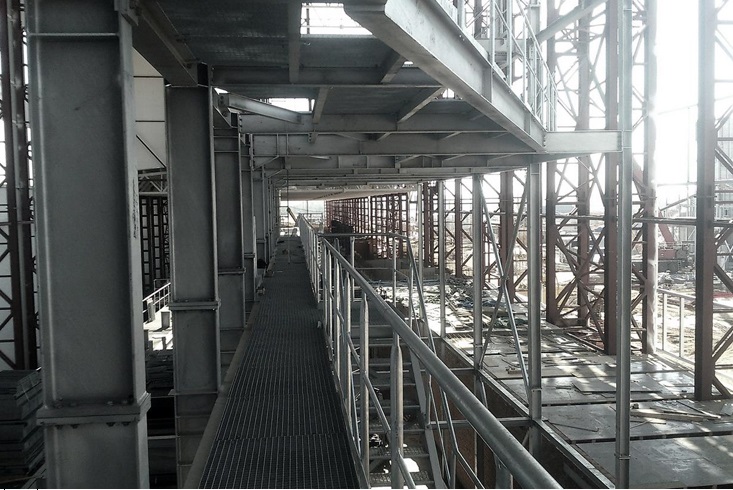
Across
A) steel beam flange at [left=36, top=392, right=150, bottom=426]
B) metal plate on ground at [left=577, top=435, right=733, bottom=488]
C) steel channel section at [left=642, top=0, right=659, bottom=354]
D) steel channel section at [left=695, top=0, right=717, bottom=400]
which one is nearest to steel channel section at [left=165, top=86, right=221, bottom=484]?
steel beam flange at [left=36, top=392, right=150, bottom=426]

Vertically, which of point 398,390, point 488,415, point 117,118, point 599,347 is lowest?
point 599,347

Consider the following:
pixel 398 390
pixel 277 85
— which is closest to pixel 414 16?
pixel 398 390

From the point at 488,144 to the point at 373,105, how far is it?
76.6 inches

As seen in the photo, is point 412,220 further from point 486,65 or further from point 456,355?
point 486,65

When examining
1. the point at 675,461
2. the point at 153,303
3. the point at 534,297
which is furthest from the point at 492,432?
the point at 153,303

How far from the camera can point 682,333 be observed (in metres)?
10.3

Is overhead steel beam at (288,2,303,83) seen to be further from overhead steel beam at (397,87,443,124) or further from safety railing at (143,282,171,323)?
safety railing at (143,282,171,323)

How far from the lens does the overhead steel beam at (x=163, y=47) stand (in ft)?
11.6

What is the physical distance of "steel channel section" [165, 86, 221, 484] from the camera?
488 cm

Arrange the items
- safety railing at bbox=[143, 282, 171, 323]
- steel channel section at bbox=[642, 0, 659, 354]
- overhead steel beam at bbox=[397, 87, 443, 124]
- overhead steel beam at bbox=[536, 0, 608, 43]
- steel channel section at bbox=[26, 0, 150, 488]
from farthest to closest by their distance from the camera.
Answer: safety railing at bbox=[143, 282, 171, 323] < steel channel section at bbox=[642, 0, 659, 354] < overhead steel beam at bbox=[536, 0, 608, 43] < overhead steel beam at bbox=[397, 87, 443, 124] < steel channel section at bbox=[26, 0, 150, 488]

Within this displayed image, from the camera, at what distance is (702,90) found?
26.5 feet

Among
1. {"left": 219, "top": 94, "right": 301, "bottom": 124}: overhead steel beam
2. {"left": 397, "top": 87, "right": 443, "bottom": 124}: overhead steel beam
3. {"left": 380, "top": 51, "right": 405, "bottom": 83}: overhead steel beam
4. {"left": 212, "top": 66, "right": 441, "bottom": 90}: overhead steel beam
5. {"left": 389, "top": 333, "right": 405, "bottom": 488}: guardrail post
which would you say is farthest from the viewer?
{"left": 219, "top": 94, "right": 301, "bottom": 124}: overhead steel beam

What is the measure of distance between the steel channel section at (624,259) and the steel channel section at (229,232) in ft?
13.5

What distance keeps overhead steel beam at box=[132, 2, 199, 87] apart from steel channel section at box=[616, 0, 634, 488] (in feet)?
11.8
